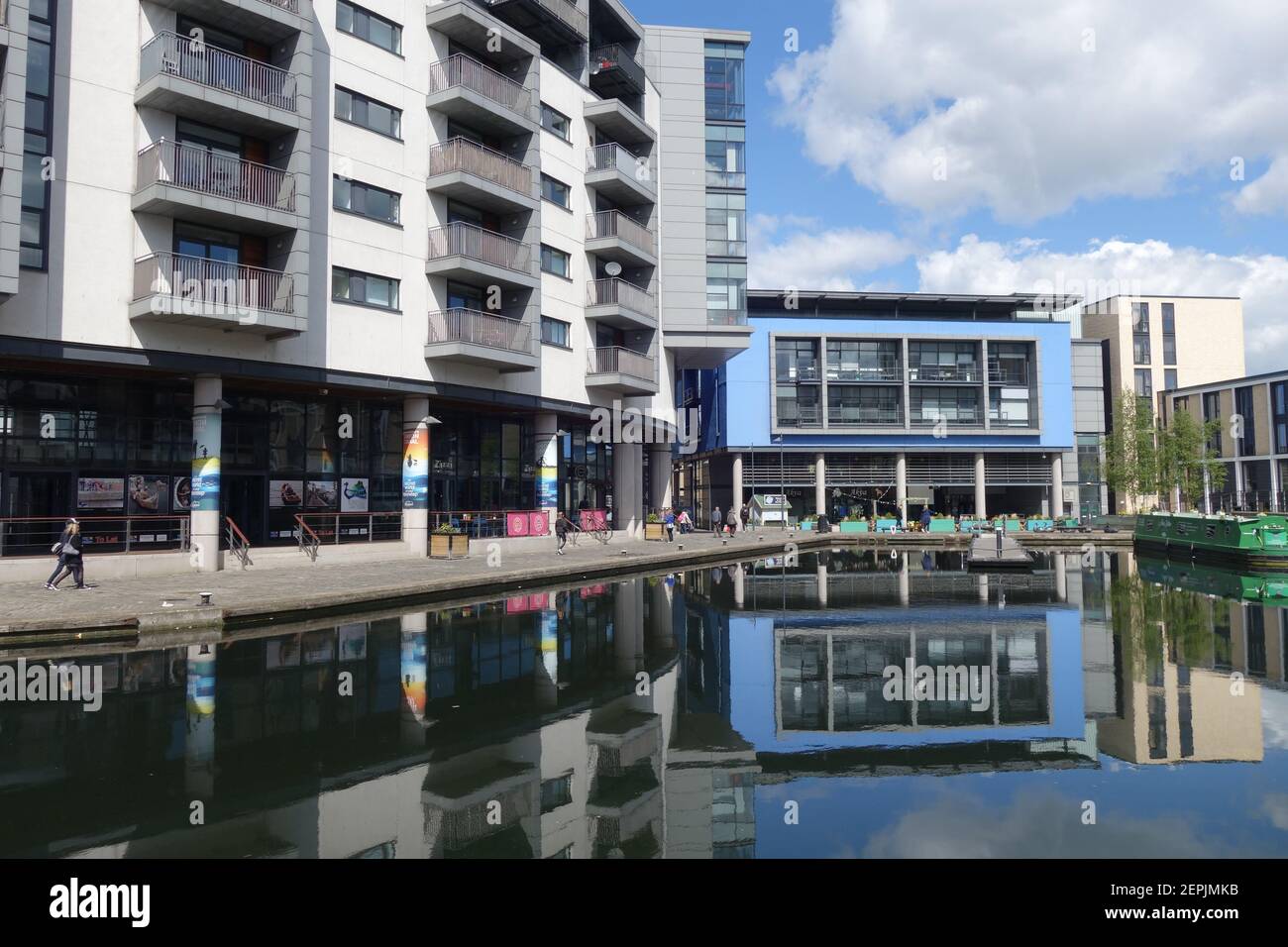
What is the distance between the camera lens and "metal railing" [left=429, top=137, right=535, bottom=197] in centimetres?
2852

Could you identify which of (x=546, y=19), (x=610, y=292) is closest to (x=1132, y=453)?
(x=610, y=292)

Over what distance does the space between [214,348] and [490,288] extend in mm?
11265

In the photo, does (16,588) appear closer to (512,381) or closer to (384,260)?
(384,260)

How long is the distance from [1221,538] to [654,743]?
33430 millimetres

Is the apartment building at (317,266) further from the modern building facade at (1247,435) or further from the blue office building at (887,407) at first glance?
the modern building facade at (1247,435)

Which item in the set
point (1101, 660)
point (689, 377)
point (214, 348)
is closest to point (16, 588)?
point (214, 348)

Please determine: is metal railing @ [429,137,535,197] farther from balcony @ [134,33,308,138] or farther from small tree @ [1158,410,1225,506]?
small tree @ [1158,410,1225,506]

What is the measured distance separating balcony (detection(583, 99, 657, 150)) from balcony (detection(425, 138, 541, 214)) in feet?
24.9

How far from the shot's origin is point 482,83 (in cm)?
2964

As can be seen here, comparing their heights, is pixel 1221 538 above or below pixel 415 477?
below

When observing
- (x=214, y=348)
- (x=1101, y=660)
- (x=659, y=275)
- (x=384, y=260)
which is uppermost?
(x=659, y=275)

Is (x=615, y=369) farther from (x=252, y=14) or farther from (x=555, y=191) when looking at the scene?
(x=252, y=14)

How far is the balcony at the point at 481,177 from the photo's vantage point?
28375 millimetres
